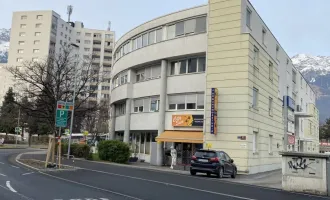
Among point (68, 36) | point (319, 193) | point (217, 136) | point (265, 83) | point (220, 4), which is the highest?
point (68, 36)

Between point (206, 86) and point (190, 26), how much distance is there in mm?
6088

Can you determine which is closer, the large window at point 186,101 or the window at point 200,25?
the large window at point 186,101

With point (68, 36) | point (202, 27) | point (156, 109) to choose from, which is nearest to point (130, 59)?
point (156, 109)

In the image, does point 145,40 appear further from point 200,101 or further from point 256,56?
point 256,56

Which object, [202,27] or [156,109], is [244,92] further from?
[156,109]

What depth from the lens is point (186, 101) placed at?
31.0 metres

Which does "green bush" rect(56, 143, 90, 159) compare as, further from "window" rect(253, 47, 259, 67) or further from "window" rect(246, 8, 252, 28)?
"window" rect(246, 8, 252, 28)

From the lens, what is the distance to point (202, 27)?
30250 mm

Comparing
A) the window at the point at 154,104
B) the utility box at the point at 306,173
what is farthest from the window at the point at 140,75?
the utility box at the point at 306,173

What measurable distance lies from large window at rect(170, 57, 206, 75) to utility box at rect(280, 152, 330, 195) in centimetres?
1470

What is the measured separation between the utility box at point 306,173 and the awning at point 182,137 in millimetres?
11401

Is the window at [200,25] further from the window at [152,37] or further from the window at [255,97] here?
the window at [255,97]

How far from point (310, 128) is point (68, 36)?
7935 cm

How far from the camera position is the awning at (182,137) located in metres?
28.1
